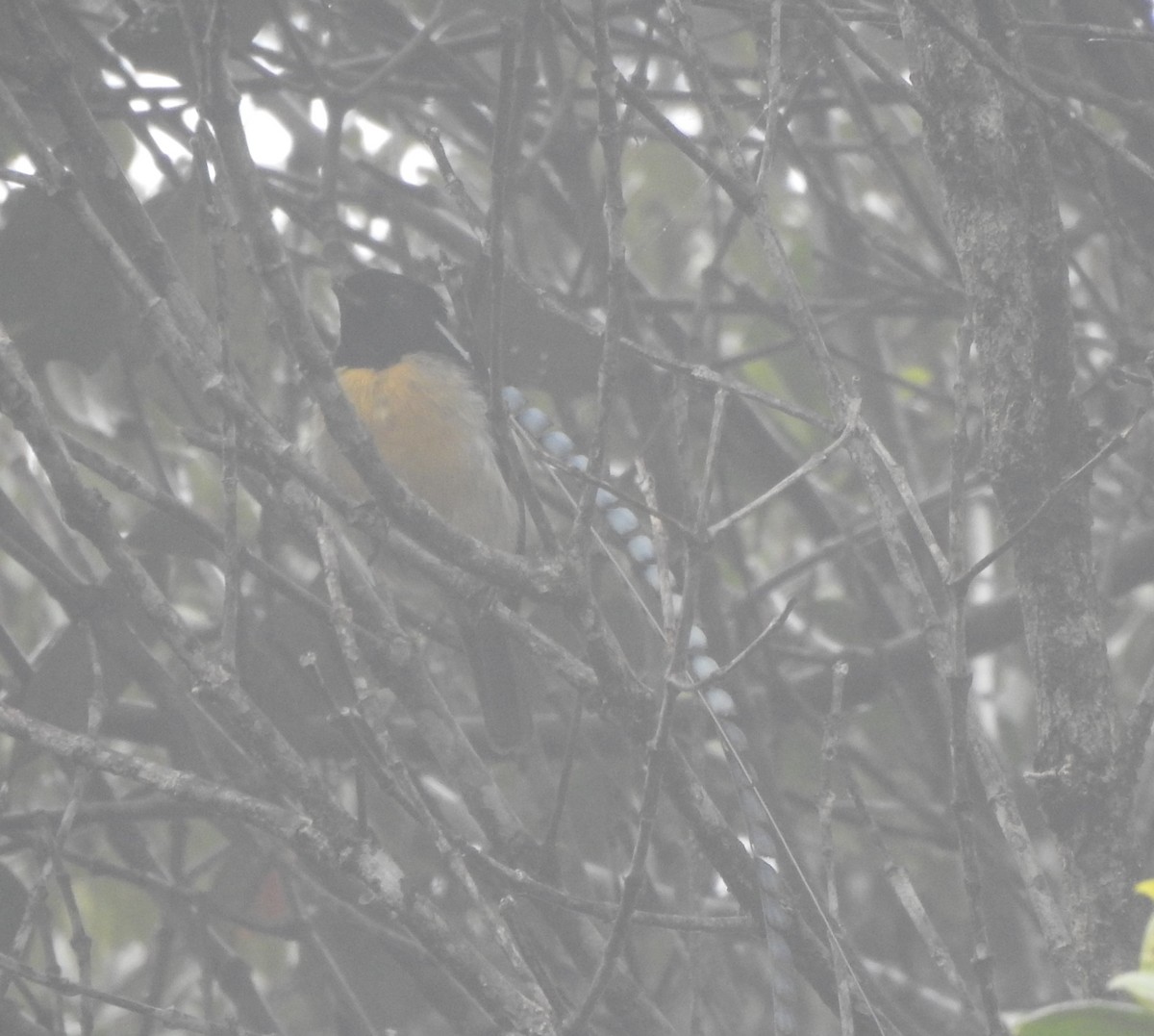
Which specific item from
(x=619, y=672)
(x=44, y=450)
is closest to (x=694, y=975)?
(x=619, y=672)

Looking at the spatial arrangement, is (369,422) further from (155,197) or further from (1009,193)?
(1009,193)

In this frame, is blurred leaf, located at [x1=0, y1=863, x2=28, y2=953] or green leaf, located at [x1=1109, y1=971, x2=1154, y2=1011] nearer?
green leaf, located at [x1=1109, y1=971, x2=1154, y2=1011]

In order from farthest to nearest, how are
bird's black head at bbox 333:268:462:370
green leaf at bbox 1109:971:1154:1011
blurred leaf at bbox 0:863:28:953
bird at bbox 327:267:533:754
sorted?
bird's black head at bbox 333:268:462:370 → bird at bbox 327:267:533:754 → blurred leaf at bbox 0:863:28:953 → green leaf at bbox 1109:971:1154:1011

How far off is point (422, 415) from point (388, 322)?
1.80ft

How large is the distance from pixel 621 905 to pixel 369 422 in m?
3.30

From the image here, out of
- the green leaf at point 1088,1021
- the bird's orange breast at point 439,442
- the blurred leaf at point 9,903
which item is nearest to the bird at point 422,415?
the bird's orange breast at point 439,442

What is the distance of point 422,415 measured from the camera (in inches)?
212

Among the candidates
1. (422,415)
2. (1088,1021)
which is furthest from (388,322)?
(1088,1021)

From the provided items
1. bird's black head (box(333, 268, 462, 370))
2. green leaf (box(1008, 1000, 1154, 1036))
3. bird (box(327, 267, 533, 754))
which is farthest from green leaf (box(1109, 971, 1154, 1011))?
bird's black head (box(333, 268, 462, 370))

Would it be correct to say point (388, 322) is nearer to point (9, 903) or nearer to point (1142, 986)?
point (9, 903)

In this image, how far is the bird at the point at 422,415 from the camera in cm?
536

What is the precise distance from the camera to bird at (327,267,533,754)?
5.36 metres

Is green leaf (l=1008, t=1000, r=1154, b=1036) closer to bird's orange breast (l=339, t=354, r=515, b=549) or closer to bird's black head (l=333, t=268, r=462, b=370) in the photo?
bird's orange breast (l=339, t=354, r=515, b=549)

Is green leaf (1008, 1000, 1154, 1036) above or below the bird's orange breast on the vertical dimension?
below
